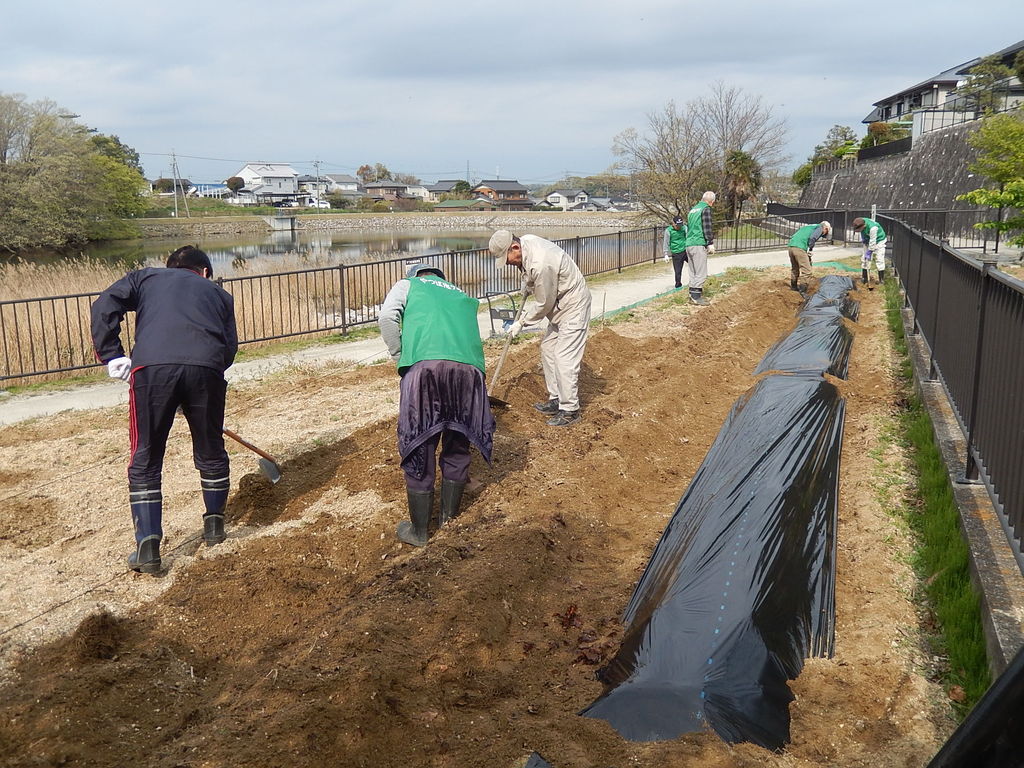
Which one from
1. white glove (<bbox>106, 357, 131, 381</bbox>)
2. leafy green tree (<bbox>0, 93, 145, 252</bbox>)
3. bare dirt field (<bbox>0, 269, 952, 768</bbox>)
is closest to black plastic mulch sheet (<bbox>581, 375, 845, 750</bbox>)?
bare dirt field (<bbox>0, 269, 952, 768</bbox>)

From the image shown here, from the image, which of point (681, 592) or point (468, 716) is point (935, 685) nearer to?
point (681, 592)

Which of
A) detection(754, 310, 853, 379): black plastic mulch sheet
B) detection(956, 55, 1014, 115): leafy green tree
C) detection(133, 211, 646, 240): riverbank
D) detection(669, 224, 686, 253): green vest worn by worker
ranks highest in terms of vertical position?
detection(956, 55, 1014, 115): leafy green tree

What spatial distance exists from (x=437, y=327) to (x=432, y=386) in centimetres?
34

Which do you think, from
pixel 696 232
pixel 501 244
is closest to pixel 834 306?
pixel 696 232

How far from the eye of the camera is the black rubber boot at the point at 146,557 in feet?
14.1

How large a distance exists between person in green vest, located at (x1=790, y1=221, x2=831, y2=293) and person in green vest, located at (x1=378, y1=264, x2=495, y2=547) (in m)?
10.1

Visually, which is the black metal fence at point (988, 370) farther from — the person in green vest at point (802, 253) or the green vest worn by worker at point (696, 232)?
the person in green vest at point (802, 253)

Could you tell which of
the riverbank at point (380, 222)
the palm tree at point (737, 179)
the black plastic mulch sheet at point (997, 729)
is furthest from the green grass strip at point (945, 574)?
the riverbank at point (380, 222)

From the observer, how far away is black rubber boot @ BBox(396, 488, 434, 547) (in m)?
4.56

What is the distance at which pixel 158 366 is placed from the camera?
166 inches

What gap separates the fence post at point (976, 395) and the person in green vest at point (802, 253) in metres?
9.06

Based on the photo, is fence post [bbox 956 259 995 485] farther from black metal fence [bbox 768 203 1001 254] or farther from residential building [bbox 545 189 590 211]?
residential building [bbox 545 189 590 211]

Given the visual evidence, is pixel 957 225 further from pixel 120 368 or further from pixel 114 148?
pixel 114 148

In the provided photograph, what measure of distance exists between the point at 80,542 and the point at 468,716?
311 centimetres
